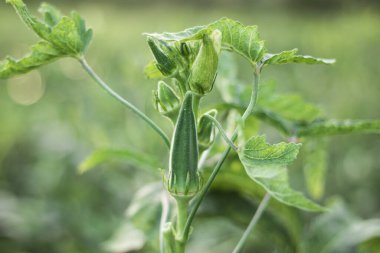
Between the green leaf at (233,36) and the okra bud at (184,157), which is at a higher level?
the green leaf at (233,36)

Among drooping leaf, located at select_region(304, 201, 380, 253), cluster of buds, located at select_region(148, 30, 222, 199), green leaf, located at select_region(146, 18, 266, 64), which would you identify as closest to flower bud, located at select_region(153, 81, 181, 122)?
cluster of buds, located at select_region(148, 30, 222, 199)

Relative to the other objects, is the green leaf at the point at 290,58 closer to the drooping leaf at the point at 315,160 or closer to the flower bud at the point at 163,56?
the flower bud at the point at 163,56

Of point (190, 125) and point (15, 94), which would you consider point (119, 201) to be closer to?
point (190, 125)

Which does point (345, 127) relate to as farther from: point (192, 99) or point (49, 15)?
point (49, 15)

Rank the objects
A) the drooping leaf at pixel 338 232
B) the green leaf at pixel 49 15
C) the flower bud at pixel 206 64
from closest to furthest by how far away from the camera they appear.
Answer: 1. the flower bud at pixel 206 64
2. the green leaf at pixel 49 15
3. the drooping leaf at pixel 338 232

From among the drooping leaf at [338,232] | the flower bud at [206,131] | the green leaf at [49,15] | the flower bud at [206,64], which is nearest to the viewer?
the flower bud at [206,64]

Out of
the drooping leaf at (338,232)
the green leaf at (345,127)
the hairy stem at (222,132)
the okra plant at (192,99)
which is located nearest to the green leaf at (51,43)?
Result: the okra plant at (192,99)

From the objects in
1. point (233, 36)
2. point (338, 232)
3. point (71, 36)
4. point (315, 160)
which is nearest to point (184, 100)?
point (233, 36)
